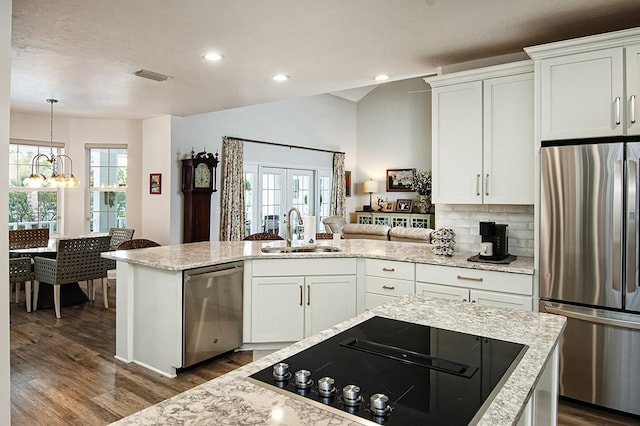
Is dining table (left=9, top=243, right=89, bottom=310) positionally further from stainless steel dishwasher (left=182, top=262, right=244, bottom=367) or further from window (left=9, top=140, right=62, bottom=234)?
stainless steel dishwasher (left=182, top=262, right=244, bottom=367)

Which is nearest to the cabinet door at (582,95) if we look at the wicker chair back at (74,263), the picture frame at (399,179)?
the wicker chair back at (74,263)

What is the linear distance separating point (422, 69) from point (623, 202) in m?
2.08

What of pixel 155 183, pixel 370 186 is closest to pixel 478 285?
pixel 155 183

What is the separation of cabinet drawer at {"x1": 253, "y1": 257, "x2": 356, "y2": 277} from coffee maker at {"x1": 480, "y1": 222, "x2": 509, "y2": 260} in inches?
44.0

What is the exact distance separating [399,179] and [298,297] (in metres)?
6.93

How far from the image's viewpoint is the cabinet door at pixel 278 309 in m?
3.58

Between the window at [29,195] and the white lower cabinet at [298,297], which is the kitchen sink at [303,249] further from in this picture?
the window at [29,195]

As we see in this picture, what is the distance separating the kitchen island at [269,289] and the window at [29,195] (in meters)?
3.91

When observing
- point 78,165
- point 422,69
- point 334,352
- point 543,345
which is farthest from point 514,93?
point 78,165

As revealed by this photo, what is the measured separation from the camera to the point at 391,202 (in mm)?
10164

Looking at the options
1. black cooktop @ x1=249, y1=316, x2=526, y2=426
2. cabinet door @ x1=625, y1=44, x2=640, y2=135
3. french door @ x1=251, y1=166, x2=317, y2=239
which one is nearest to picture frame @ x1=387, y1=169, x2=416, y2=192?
french door @ x1=251, y1=166, x2=317, y2=239

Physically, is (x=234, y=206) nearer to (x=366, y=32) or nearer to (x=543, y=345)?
Answer: (x=366, y=32)

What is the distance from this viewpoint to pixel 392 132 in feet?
33.3

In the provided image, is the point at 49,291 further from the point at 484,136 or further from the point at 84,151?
the point at 484,136
